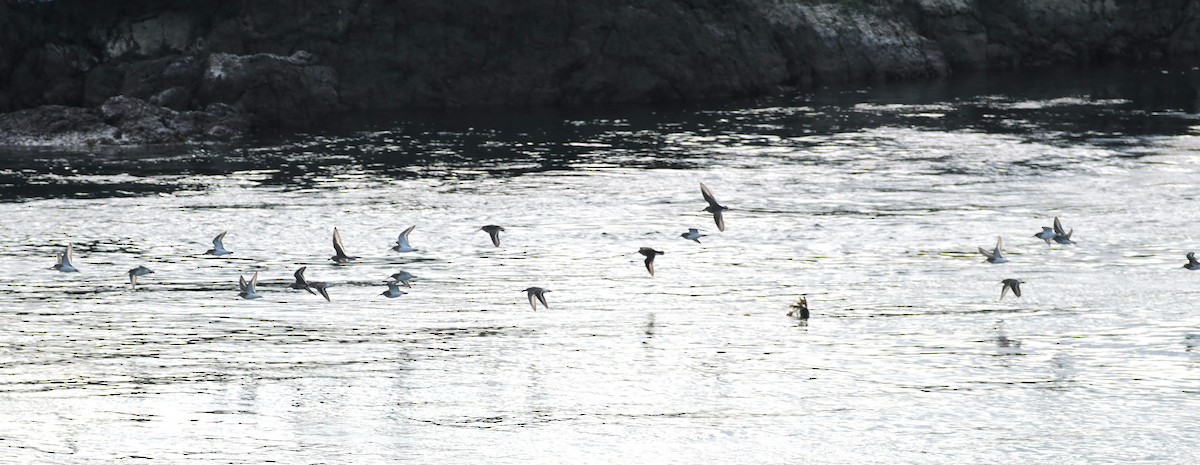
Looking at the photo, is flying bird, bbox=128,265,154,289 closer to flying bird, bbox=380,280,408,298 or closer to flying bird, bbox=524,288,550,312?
flying bird, bbox=380,280,408,298

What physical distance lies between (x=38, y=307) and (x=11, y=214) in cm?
1204

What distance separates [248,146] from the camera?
2335 inches

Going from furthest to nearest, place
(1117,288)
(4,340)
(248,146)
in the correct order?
(248,146), (1117,288), (4,340)

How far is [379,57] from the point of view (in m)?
70.2

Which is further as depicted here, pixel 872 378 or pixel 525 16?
→ pixel 525 16

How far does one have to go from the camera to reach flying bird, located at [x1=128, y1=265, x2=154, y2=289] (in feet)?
124

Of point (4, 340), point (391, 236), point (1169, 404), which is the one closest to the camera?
point (1169, 404)

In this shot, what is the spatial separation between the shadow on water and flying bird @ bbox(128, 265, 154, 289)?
1197cm

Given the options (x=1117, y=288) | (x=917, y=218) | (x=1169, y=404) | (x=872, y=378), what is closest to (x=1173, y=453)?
(x=1169, y=404)

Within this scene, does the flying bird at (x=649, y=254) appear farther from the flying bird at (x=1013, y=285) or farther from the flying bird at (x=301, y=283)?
the flying bird at (x=1013, y=285)

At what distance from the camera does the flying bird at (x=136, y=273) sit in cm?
3772

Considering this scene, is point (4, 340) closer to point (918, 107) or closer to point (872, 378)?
point (872, 378)

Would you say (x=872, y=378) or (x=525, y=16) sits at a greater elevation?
(x=525, y=16)

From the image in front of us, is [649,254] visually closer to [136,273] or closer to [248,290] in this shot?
[248,290]
